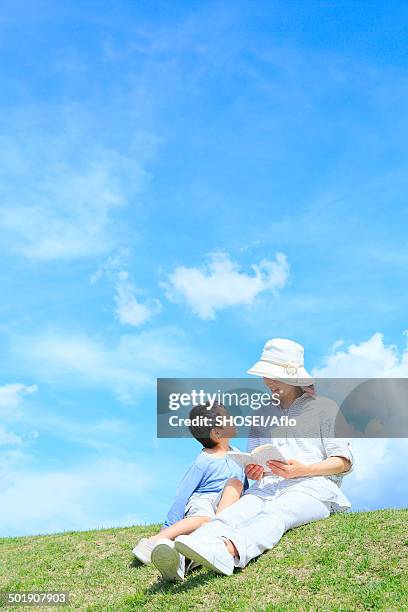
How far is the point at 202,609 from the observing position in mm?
6461

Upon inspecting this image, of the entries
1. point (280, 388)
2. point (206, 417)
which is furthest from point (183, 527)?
point (280, 388)

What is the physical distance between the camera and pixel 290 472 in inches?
298

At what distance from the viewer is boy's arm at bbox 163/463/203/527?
8219 mm

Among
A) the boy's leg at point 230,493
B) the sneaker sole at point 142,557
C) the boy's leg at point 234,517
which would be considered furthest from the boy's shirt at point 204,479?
the boy's leg at point 234,517

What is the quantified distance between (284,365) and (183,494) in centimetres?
191

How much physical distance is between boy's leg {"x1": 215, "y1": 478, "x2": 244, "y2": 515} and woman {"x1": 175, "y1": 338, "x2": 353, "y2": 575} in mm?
124

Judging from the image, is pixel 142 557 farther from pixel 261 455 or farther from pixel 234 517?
pixel 261 455

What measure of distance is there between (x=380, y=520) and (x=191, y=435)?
2351mm

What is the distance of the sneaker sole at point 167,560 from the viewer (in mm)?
6784

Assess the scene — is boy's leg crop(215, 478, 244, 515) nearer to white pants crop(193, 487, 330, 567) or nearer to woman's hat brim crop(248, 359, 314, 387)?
white pants crop(193, 487, 330, 567)

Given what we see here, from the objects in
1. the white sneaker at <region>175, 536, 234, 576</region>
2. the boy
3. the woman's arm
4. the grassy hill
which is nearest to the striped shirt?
the woman's arm

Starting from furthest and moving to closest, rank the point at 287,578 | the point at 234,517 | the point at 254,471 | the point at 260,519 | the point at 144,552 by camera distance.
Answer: the point at 144,552, the point at 254,471, the point at 260,519, the point at 234,517, the point at 287,578

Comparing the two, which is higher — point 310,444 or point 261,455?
point 310,444

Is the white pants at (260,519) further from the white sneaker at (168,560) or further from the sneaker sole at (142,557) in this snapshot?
the sneaker sole at (142,557)
